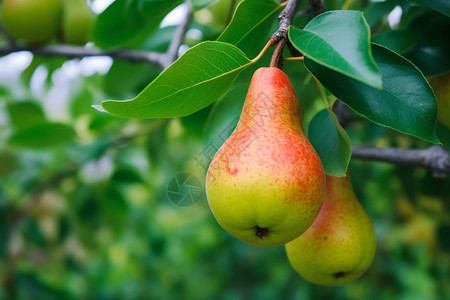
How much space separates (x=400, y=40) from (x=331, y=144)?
23 centimetres

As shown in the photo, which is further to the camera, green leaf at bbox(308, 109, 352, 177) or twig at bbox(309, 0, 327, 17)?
twig at bbox(309, 0, 327, 17)

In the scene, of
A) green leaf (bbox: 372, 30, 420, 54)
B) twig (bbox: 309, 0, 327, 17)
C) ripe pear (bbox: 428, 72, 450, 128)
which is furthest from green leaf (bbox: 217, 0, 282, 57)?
ripe pear (bbox: 428, 72, 450, 128)

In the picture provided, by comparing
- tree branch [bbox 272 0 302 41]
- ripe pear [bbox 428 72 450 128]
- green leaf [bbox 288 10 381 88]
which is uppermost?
green leaf [bbox 288 10 381 88]

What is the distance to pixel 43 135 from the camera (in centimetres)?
132

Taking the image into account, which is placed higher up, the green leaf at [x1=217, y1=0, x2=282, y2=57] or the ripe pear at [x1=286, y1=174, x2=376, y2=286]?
the green leaf at [x1=217, y1=0, x2=282, y2=57]

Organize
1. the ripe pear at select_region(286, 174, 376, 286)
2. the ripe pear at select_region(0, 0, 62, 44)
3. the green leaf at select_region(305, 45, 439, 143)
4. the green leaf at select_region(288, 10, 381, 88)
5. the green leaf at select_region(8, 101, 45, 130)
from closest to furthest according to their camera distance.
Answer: the green leaf at select_region(288, 10, 381, 88) < the green leaf at select_region(305, 45, 439, 143) < the ripe pear at select_region(286, 174, 376, 286) < the ripe pear at select_region(0, 0, 62, 44) < the green leaf at select_region(8, 101, 45, 130)

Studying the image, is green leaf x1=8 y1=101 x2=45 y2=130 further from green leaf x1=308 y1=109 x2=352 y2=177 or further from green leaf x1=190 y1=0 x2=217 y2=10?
green leaf x1=308 y1=109 x2=352 y2=177

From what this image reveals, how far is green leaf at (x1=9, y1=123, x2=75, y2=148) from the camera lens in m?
1.28

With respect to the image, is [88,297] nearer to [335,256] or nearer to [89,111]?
[89,111]

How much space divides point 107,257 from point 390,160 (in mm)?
1944

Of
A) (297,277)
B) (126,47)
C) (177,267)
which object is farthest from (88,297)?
(126,47)

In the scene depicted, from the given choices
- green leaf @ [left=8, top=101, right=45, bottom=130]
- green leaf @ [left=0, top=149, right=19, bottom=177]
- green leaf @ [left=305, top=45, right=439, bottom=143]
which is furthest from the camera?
green leaf @ [left=0, top=149, right=19, bottom=177]

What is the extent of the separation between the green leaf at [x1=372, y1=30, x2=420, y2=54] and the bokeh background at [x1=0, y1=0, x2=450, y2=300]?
23 centimetres

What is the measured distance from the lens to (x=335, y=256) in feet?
2.10
